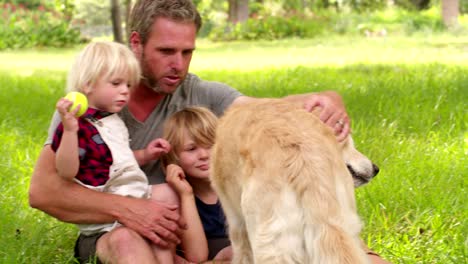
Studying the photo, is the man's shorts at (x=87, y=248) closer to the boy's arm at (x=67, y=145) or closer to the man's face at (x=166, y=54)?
the boy's arm at (x=67, y=145)

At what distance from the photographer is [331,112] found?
334 centimetres

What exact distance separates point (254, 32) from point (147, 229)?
71.5 ft

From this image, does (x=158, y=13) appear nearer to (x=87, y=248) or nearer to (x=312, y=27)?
(x=87, y=248)

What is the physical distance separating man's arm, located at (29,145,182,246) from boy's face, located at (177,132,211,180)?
0.29 m

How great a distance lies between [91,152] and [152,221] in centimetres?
44

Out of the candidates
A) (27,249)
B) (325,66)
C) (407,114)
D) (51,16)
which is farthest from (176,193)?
(51,16)

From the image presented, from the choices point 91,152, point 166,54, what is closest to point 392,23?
point 166,54

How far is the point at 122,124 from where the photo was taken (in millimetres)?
3844

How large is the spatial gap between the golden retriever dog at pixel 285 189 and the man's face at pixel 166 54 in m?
1.17

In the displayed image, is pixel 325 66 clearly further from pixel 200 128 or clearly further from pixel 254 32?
pixel 254 32

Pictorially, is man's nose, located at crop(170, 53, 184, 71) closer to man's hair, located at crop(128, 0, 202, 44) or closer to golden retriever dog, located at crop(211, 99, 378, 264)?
man's hair, located at crop(128, 0, 202, 44)

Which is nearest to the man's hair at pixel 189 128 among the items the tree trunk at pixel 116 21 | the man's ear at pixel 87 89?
the man's ear at pixel 87 89

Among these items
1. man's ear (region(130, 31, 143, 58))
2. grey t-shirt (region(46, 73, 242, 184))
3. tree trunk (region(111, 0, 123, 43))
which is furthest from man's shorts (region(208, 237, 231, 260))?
tree trunk (region(111, 0, 123, 43))

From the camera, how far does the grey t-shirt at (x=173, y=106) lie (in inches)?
163
